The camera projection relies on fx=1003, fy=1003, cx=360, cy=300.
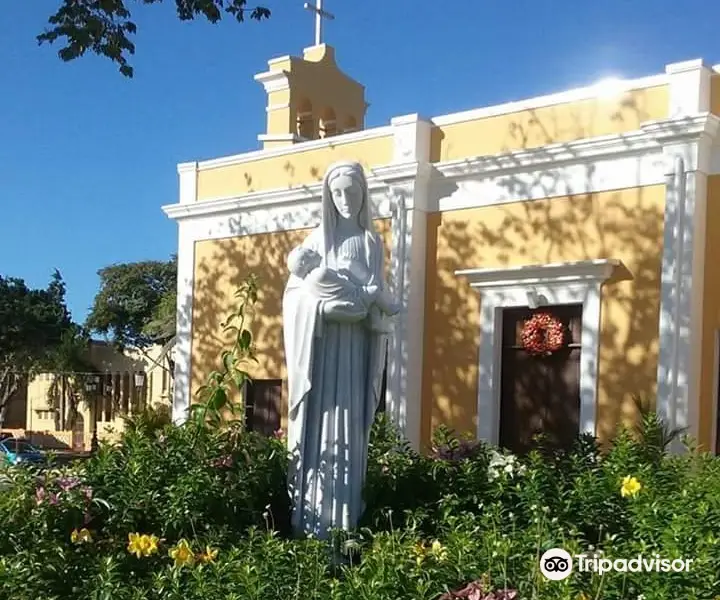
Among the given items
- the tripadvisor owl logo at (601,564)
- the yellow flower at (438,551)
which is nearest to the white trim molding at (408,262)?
the yellow flower at (438,551)

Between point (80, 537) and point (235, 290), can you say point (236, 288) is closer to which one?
point (235, 290)

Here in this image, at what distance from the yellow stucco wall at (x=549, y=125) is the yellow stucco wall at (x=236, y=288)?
1440 mm

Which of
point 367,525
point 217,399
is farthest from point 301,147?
point 367,525

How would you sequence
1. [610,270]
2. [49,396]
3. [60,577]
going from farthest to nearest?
[49,396] < [610,270] < [60,577]

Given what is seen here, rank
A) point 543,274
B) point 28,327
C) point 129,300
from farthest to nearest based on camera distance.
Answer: point 129,300 → point 28,327 → point 543,274

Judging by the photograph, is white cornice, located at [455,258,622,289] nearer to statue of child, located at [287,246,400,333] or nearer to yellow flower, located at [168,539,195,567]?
statue of child, located at [287,246,400,333]

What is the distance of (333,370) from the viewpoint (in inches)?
193

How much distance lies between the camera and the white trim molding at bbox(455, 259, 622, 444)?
11.0 meters

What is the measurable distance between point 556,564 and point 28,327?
31562 millimetres

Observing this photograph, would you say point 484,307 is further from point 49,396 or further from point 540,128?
point 49,396

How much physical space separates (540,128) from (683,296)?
8.72ft

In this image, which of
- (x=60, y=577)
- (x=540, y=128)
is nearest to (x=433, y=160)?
(x=540, y=128)

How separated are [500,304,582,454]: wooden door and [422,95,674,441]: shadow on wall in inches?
15.5

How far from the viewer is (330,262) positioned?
16.5 feet
